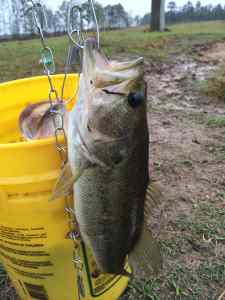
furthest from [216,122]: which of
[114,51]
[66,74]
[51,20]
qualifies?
[51,20]

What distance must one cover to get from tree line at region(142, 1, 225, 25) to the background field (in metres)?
10.4

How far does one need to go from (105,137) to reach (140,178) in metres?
0.19

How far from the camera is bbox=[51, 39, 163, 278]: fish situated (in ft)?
3.42

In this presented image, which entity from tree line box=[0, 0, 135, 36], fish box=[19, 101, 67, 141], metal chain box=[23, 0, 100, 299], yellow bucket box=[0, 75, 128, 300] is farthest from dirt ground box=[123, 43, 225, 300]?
tree line box=[0, 0, 135, 36]

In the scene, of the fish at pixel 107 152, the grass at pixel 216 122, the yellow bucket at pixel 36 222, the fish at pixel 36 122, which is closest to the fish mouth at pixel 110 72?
the fish at pixel 107 152

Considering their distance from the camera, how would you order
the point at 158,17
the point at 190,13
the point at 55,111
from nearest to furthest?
the point at 55,111, the point at 158,17, the point at 190,13

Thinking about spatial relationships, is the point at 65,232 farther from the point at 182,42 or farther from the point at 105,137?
the point at 182,42

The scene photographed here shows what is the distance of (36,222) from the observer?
1224 millimetres

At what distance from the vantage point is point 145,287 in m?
1.76

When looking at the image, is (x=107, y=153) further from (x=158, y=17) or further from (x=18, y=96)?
(x=158, y=17)

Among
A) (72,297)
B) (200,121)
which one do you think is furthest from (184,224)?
(200,121)

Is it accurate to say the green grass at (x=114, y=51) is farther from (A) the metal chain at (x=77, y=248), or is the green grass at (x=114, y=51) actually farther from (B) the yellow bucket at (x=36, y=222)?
Result: (A) the metal chain at (x=77, y=248)

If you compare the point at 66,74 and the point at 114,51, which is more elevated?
the point at 66,74

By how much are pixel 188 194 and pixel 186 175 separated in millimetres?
232
